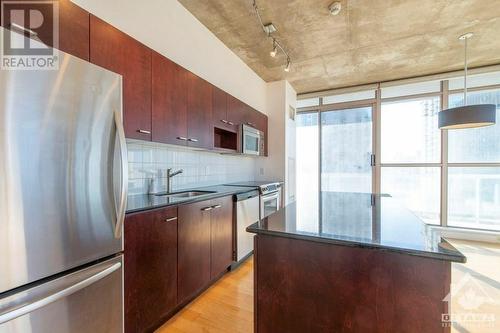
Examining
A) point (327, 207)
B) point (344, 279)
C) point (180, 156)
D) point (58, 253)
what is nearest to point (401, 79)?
point (327, 207)

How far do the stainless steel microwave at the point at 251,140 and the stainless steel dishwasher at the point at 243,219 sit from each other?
2.34 feet

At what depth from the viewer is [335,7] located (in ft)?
7.66

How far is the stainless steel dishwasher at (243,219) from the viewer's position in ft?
8.63

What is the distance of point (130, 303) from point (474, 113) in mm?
3497

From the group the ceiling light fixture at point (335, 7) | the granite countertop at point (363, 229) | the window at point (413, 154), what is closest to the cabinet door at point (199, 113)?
the granite countertop at point (363, 229)

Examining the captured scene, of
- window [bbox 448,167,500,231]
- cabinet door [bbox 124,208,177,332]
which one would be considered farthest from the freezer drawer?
window [bbox 448,167,500,231]

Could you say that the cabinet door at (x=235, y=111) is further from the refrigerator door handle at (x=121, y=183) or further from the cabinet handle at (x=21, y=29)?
the cabinet handle at (x=21, y=29)

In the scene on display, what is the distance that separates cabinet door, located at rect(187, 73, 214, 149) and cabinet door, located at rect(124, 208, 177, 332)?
0.87m

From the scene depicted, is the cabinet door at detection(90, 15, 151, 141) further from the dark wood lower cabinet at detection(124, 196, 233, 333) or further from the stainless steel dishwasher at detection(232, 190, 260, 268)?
the stainless steel dishwasher at detection(232, 190, 260, 268)

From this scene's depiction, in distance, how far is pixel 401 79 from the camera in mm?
4348

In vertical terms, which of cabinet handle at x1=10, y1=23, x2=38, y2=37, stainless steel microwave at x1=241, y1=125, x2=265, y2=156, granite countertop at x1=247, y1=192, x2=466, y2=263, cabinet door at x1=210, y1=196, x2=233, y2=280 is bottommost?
cabinet door at x1=210, y1=196, x2=233, y2=280

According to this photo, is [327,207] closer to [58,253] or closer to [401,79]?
[58,253]

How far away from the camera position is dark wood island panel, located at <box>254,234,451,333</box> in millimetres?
871

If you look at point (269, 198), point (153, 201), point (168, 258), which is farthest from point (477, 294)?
point (153, 201)
